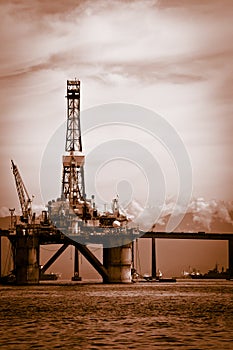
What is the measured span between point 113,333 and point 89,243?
118 meters

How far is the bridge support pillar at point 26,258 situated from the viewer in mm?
157625

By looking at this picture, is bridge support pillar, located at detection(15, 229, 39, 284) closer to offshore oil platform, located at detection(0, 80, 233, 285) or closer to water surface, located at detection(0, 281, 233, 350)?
offshore oil platform, located at detection(0, 80, 233, 285)

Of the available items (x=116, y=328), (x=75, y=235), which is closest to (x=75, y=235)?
(x=75, y=235)

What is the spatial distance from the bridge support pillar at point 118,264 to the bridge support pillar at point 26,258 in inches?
586

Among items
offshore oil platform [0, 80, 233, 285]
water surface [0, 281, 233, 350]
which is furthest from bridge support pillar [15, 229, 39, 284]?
water surface [0, 281, 233, 350]

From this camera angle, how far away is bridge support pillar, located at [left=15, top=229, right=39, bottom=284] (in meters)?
158

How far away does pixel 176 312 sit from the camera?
6962 centimetres

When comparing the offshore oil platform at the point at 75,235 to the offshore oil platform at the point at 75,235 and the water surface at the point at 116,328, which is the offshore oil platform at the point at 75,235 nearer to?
the offshore oil platform at the point at 75,235

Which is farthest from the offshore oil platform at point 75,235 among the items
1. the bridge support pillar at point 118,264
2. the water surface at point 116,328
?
the water surface at point 116,328

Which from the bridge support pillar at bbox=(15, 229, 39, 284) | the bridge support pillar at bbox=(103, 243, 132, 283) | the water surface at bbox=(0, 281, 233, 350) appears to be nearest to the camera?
the water surface at bbox=(0, 281, 233, 350)

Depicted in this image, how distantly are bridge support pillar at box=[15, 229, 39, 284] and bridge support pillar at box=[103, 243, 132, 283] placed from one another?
14879mm

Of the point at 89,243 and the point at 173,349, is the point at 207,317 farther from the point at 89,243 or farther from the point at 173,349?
the point at 89,243

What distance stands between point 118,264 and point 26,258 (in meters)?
18.7

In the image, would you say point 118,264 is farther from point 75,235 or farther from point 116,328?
point 116,328
